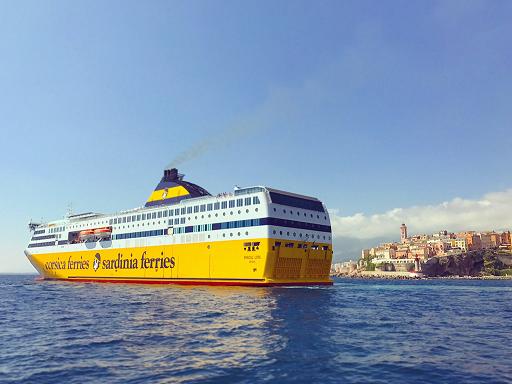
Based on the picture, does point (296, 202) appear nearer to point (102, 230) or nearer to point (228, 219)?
point (228, 219)

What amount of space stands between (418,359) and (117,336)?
1288 cm

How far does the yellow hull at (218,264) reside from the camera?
42.7m

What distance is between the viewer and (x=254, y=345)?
1545 cm

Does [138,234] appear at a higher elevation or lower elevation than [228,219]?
lower

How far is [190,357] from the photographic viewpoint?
13641 mm

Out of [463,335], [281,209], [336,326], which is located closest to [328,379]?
[336,326]

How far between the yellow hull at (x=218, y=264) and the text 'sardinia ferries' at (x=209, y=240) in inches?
4.4

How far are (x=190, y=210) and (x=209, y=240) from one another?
601cm

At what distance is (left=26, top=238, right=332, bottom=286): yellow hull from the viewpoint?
140 feet

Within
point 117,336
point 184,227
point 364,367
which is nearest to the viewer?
point 364,367

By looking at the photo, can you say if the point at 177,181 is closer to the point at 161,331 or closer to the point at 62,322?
the point at 62,322

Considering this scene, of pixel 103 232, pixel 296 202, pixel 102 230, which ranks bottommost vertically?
pixel 103 232

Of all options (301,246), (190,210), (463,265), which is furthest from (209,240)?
(463,265)

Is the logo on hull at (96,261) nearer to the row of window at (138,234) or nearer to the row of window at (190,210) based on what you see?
the row of window at (138,234)
